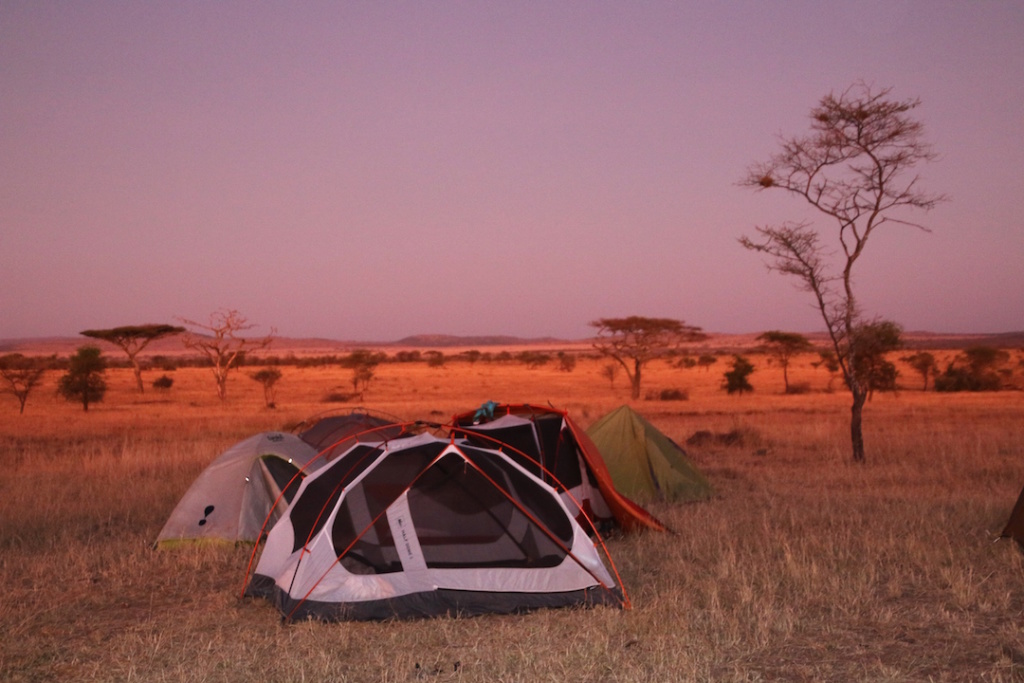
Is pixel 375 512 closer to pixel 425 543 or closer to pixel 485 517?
pixel 425 543

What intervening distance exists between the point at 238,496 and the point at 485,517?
365 cm

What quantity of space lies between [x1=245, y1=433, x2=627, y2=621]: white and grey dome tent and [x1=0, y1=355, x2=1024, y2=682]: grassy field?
26 centimetres

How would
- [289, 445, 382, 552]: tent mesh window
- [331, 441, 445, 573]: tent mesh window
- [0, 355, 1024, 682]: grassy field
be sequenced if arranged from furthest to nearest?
[289, 445, 382, 552]: tent mesh window < [331, 441, 445, 573]: tent mesh window < [0, 355, 1024, 682]: grassy field

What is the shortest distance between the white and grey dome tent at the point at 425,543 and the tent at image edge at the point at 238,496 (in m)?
1.99

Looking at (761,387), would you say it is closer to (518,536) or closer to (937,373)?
(937,373)

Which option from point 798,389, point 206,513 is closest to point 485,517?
point 206,513

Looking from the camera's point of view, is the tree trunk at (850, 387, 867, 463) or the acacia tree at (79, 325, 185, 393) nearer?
the tree trunk at (850, 387, 867, 463)

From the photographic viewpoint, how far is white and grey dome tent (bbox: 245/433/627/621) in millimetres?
6961

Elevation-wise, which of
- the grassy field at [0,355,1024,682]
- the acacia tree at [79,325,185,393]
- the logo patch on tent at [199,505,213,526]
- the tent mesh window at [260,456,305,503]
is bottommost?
the grassy field at [0,355,1024,682]

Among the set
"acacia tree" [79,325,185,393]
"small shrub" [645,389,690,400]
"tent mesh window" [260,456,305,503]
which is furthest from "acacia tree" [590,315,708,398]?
"tent mesh window" [260,456,305,503]

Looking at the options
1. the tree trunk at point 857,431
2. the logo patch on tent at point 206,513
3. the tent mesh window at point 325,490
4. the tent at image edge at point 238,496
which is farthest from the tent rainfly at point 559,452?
the tree trunk at point 857,431

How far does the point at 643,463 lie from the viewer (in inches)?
488

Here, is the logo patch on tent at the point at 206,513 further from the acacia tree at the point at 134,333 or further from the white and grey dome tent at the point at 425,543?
the acacia tree at the point at 134,333

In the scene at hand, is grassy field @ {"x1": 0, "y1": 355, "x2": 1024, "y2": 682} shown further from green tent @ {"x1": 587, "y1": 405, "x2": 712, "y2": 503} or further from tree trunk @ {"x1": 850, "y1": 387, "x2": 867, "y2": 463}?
green tent @ {"x1": 587, "y1": 405, "x2": 712, "y2": 503}
